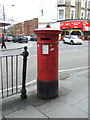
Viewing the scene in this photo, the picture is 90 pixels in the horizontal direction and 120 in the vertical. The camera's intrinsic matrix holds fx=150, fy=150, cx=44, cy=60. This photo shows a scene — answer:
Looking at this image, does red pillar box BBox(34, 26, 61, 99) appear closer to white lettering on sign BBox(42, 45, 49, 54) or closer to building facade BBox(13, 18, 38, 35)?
white lettering on sign BBox(42, 45, 49, 54)

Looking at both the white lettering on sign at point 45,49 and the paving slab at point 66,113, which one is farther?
the white lettering on sign at point 45,49

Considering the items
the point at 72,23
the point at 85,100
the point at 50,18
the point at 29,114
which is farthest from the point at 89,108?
the point at 50,18

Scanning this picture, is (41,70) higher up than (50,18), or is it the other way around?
(50,18)

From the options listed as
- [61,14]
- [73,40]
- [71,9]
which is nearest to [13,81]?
[73,40]

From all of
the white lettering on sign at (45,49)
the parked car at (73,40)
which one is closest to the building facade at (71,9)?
the parked car at (73,40)

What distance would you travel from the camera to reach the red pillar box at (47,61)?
3496mm

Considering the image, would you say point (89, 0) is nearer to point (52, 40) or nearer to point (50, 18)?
point (50, 18)

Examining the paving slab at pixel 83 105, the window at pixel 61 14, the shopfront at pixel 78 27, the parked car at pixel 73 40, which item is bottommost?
the paving slab at pixel 83 105

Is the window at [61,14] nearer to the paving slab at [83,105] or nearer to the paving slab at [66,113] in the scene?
the paving slab at [83,105]

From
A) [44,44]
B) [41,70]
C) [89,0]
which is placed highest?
[89,0]

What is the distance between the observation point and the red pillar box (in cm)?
350

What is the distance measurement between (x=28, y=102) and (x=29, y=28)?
6799 cm

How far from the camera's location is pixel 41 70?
144 inches

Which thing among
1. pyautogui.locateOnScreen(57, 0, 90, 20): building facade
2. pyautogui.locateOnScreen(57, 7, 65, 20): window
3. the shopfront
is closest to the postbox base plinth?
the shopfront
